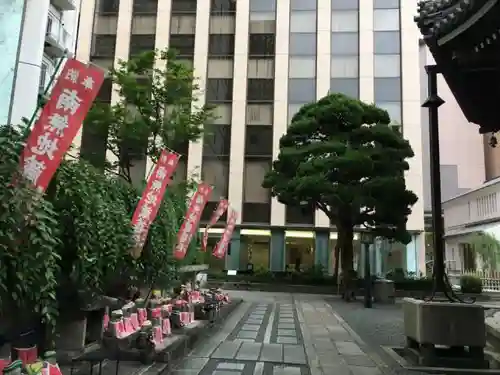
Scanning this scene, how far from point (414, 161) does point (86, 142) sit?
23.3m

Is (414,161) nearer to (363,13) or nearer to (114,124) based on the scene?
(363,13)

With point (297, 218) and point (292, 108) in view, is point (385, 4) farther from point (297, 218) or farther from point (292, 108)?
point (297, 218)

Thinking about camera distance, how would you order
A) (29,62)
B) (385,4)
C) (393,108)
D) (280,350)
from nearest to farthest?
(280,350)
(29,62)
(393,108)
(385,4)

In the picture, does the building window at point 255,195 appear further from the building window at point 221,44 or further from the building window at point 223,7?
the building window at point 223,7

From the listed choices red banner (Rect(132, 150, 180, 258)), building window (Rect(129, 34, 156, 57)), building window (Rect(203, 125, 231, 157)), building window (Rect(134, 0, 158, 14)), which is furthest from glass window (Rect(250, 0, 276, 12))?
red banner (Rect(132, 150, 180, 258))

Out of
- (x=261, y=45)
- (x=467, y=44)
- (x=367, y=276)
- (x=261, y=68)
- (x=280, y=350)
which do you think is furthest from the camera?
(x=261, y=45)

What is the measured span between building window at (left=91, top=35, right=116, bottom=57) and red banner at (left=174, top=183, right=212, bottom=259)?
2902 cm

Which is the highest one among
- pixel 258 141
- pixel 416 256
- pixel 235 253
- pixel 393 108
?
pixel 393 108

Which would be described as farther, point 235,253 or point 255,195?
point 255,195

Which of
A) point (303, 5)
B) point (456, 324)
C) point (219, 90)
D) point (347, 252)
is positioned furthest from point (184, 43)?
point (456, 324)

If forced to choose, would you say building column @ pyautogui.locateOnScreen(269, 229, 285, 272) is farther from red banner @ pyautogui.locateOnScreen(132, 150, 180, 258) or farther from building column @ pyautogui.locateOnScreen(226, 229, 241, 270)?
red banner @ pyautogui.locateOnScreen(132, 150, 180, 258)

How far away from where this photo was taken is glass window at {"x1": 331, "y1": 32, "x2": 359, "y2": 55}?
35.6 metres

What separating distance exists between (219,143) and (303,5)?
13.0 m

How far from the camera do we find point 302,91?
117ft
